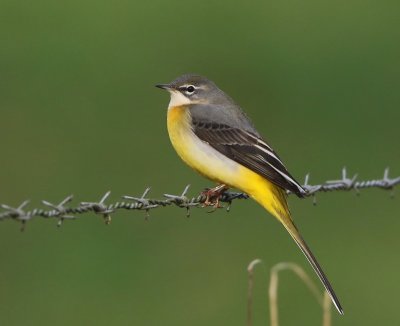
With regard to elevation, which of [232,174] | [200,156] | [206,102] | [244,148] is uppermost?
[206,102]

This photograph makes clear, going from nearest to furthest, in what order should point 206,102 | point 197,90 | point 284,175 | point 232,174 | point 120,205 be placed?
point 120,205
point 284,175
point 232,174
point 206,102
point 197,90

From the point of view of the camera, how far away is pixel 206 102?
1120cm

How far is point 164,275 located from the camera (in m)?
14.5

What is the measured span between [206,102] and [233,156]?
3.24ft

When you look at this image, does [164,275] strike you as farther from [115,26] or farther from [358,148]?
[115,26]

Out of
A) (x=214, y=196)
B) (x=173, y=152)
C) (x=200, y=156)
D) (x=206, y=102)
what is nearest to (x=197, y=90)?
(x=206, y=102)

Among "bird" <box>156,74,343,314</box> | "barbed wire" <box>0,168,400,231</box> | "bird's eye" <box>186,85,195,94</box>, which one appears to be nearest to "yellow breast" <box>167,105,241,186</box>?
"bird" <box>156,74,343,314</box>

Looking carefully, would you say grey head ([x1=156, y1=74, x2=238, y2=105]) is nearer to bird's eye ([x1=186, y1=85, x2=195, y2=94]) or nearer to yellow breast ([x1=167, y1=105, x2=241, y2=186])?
bird's eye ([x1=186, y1=85, x2=195, y2=94])

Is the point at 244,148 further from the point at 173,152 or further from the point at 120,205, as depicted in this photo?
the point at 173,152

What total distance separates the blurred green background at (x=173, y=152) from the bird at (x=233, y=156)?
3052 mm

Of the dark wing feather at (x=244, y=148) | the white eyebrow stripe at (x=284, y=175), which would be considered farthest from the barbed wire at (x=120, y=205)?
the dark wing feather at (x=244, y=148)

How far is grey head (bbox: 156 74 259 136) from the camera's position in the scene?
10.7 meters

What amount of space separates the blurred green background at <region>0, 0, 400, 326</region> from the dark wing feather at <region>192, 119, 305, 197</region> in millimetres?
3151

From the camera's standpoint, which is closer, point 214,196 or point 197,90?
point 214,196
